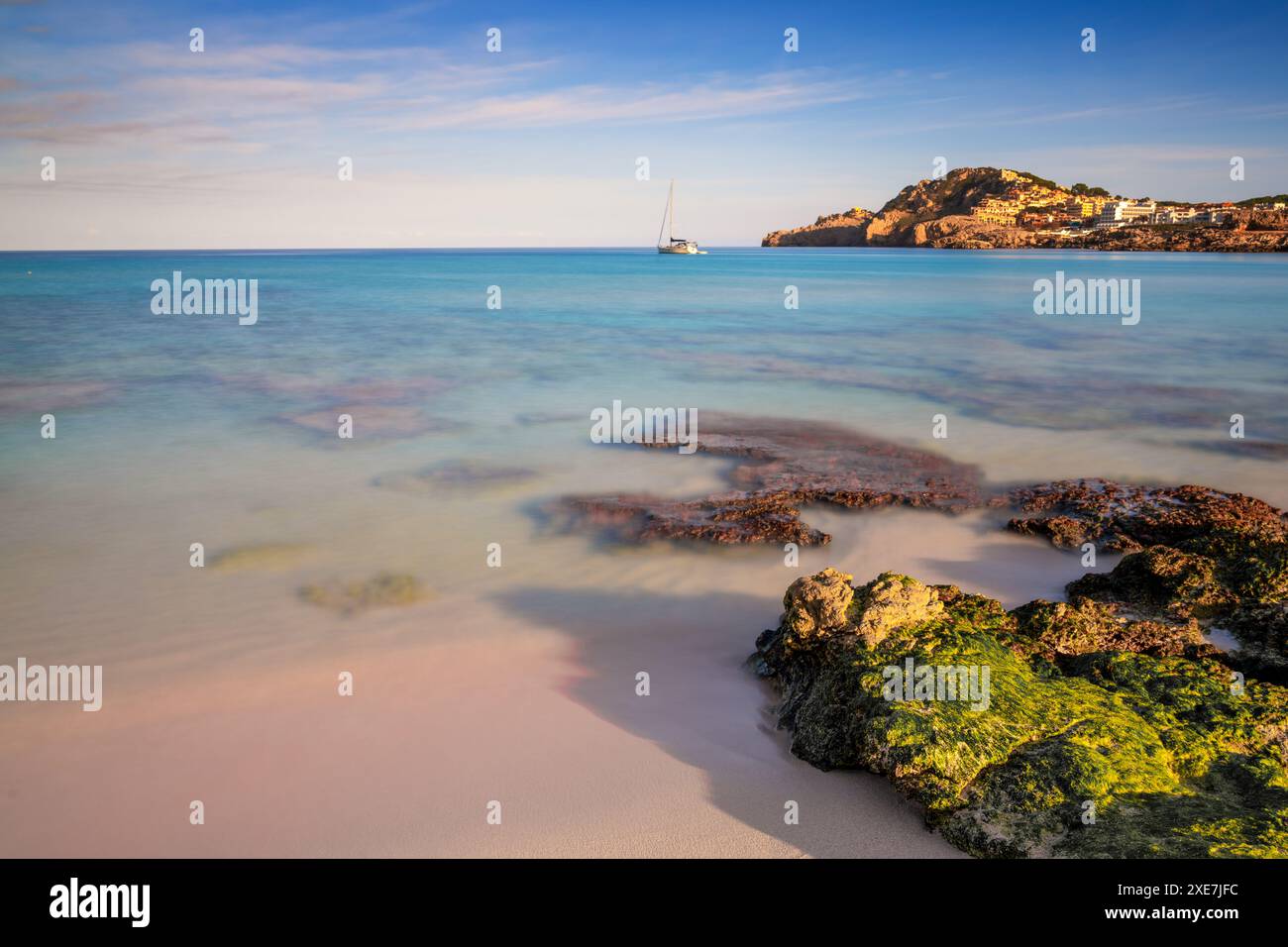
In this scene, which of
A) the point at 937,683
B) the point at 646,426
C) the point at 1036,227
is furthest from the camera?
the point at 1036,227

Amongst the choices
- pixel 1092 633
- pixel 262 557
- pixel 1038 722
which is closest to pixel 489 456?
pixel 262 557

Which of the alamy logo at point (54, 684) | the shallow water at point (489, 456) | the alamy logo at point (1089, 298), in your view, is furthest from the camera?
the alamy logo at point (1089, 298)

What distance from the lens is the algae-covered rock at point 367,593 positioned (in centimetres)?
754

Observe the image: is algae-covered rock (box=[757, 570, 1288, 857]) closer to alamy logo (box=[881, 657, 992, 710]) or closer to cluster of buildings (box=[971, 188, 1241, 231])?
alamy logo (box=[881, 657, 992, 710])

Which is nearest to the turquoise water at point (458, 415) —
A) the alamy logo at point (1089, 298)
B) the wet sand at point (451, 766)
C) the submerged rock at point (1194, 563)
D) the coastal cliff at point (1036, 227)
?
the alamy logo at point (1089, 298)

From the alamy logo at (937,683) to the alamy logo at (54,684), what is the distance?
17.7ft

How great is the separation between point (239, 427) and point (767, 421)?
9.18 m

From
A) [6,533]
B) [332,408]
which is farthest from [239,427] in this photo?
[6,533]

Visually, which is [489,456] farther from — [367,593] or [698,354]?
[698,354]

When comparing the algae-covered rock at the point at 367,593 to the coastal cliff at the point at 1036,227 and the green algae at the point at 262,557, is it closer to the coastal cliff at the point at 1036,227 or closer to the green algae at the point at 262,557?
the green algae at the point at 262,557

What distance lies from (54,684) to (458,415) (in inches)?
389

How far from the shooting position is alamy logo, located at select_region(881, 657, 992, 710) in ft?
16.2

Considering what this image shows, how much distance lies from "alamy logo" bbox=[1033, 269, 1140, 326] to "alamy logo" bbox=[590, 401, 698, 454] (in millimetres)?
22799

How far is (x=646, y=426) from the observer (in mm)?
14492
